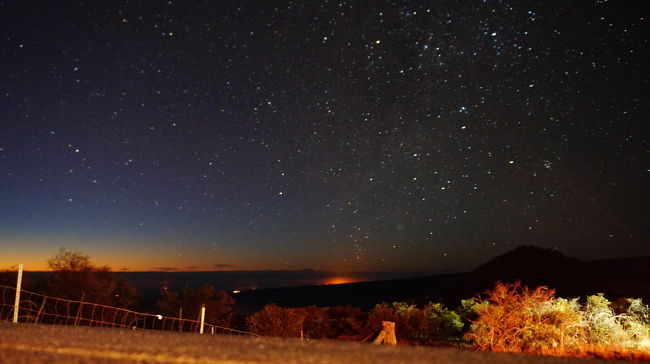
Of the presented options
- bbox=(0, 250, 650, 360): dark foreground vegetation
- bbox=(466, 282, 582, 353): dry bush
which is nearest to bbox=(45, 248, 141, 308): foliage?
bbox=(0, 250, 650, 360): dark foreground vegetation

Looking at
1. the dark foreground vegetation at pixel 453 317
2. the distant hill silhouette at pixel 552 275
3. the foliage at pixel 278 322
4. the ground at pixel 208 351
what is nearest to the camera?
the ground at pixel 208 351

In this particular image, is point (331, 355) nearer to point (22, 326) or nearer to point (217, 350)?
point (217, 350)

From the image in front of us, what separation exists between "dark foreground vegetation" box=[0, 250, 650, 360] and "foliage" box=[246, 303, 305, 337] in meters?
0.05

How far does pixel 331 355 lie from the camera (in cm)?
284

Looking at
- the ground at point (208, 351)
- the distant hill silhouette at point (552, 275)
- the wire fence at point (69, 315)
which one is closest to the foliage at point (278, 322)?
the wire fence at point (69, 315)

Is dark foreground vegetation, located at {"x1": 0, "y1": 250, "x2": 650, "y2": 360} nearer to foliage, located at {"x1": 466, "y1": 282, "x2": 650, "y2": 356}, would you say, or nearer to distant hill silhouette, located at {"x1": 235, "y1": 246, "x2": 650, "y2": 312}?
foliage, located at {"x1": 466, "y1": 282, "x2": 650, "y2": 356}

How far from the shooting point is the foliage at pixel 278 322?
25766 mm

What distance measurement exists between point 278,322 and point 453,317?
890 cm

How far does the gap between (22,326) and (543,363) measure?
3824 mm

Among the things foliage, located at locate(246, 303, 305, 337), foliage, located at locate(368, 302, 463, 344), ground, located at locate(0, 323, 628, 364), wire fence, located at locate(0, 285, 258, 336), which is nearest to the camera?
ground, located at locate(0, 323, 628, 364)

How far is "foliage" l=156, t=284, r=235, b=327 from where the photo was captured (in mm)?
42812

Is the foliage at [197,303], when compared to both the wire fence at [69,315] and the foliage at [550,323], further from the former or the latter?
the foliage at [550,323]

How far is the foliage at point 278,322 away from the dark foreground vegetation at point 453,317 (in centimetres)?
5

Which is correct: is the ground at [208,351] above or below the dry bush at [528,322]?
above
